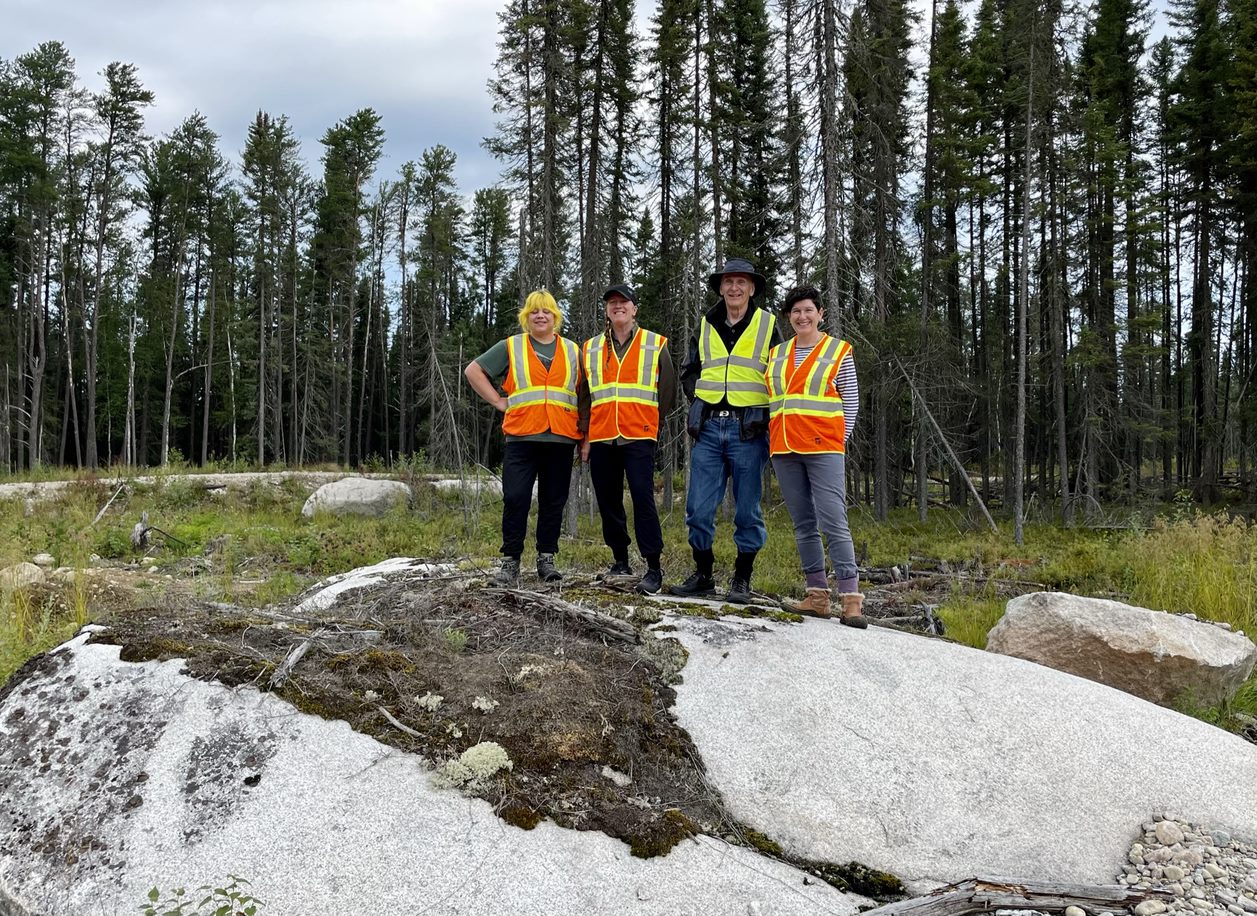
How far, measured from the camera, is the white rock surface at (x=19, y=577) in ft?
22.2

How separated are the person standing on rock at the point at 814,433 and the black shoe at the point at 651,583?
106 centimetres

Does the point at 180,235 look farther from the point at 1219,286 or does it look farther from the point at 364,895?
the point at 1219,286

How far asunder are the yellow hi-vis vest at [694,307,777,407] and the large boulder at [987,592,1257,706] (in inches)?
111

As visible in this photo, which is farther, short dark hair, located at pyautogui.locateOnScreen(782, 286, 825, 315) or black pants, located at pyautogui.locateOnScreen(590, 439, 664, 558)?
black pants, located at pyautogui.locateOnScreen(590, 439, 664, 558)

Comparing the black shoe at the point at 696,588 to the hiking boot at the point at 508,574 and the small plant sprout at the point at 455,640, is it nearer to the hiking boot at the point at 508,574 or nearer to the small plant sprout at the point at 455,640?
the hiking boot at the point at 508,574

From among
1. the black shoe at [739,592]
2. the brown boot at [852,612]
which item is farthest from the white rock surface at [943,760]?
the black shoe at [739,592]

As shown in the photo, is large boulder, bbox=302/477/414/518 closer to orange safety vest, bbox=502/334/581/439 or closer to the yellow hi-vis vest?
orange safety vest, bbox=502/334/581/439

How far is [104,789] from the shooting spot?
9.06 ft

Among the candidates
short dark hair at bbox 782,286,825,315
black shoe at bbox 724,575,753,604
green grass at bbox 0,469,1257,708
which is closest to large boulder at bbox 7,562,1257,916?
black shoe at bbox 724,575,753,604

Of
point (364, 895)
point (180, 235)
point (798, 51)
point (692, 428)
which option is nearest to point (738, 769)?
point (364, 895)

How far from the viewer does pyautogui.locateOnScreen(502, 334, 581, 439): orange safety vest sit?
525cm

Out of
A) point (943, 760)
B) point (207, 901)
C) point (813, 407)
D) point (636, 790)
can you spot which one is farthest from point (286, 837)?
point (813, 407)

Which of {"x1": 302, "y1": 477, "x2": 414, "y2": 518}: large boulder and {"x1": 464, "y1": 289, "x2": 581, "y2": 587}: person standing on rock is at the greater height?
{"x1": 464, "y1": 289, "x2": 581, "y2": 587}: person standing on rock

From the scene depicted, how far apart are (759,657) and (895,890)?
143cm
